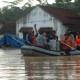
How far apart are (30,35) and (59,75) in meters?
10.7

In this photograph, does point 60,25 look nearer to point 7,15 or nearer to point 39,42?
point 39,42

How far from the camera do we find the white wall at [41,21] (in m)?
41.3

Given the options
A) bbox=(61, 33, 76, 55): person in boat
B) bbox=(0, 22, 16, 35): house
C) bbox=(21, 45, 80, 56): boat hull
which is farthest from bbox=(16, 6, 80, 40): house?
bbox=(21, 45, 80, 56): boat hull

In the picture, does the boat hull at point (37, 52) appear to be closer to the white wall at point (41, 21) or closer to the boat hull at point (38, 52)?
the boat hull at point (38, 52)

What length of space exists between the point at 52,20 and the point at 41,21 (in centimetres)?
203

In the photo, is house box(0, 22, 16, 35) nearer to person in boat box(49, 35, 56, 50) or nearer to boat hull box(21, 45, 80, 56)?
boat hull box(21, 45, 80, 56)

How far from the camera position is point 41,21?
43.6m

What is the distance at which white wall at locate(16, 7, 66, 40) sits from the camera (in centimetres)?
4134

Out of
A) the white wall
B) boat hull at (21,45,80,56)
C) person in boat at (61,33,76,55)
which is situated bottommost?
boat hull at (21,45,80,56)

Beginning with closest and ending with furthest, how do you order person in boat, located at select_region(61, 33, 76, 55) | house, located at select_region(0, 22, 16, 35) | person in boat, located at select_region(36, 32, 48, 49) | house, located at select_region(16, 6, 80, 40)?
person in boat, located at select_region(36, 32, 48, 49) < person in boat, located at select_region(61, 33, 76, 55) < house, located at select_region(16, 6, 80, 40) < house, located at select_region(0, 22, 16, 35)

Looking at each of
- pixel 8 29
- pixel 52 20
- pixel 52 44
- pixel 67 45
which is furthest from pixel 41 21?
pixel 52 44

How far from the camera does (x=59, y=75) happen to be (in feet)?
36.0

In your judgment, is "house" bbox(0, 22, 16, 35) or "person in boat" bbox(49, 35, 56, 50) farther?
"house" bbox(0, 22, 16, 35)

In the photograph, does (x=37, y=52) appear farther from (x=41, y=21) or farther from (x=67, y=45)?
(x=41, y=21)
